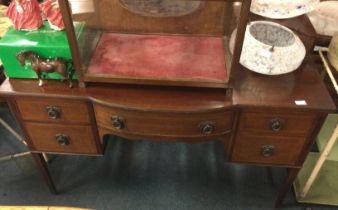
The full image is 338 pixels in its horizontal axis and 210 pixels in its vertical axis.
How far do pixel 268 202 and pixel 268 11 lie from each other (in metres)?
0.93

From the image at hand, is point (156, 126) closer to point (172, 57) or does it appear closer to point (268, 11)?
point (172, 57)

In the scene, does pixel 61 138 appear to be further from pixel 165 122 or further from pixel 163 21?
pixel 163 21

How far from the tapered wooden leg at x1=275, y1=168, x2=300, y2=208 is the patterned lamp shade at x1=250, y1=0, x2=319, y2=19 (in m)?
0.64

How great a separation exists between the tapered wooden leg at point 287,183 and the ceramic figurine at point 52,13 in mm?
1098

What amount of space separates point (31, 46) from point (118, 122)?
0.40 metres

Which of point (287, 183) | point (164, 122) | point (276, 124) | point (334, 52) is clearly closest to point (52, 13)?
point (164, 122)

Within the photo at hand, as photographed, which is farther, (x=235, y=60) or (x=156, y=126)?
(x=156, y=126)

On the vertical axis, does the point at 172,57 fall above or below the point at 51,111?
above

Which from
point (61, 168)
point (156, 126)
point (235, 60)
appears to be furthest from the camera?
point (61, 168)

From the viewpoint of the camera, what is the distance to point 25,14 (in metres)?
1.05

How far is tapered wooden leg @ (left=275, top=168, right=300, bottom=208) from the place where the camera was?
1285 millimetres

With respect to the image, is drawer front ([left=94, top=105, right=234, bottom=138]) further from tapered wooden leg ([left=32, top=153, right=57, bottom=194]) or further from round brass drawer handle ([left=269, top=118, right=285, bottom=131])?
tapered wooden leg ([left=32, top=153, right=57, bottom=194])

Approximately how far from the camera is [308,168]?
62.1 inches

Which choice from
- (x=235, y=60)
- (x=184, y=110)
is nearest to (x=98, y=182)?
(x=184, y=110)
